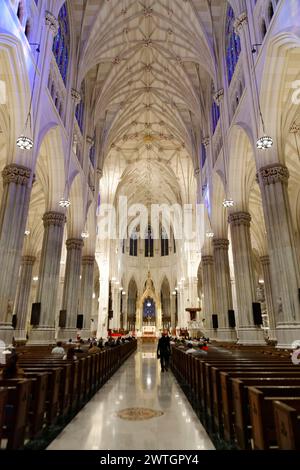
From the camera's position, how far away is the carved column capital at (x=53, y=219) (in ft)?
54.7

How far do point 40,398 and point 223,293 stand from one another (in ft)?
56.6

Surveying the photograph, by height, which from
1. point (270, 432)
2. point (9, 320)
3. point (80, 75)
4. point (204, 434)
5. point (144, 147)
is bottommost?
point (204, 434)

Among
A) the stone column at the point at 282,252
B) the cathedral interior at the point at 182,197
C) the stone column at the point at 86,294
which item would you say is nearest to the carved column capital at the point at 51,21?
the cathedral interior at the point at 182,197

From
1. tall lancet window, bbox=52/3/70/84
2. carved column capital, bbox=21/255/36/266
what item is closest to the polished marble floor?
tall lancet window, bbox=52/3/70/84

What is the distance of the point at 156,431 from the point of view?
4465 mm

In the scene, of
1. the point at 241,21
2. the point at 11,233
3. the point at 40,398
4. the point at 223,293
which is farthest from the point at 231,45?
the point at 40,398

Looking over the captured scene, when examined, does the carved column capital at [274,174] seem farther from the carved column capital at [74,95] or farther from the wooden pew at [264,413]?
the carved column capital at [74,95]

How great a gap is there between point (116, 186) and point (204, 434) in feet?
113

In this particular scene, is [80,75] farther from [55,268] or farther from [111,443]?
[111,443]

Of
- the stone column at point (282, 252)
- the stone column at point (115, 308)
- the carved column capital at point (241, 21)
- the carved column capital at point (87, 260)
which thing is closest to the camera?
the stone column at point (282, 252)

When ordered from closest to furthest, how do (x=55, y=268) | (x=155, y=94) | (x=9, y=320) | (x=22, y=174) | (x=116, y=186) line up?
(x=9, y=320), (x=22, y=174), (x=55, y=268), (x=155, y=94), (x=116, y=186)

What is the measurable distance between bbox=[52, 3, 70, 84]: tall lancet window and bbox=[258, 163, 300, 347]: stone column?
1336 centimetres

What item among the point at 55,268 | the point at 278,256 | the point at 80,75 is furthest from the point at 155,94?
the point at 278,256

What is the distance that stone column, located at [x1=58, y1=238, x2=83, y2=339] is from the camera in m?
19.1
